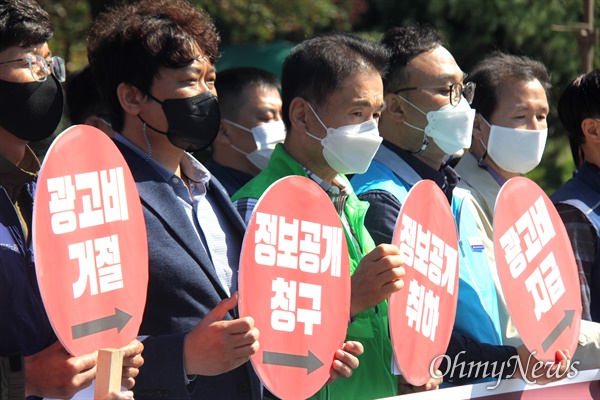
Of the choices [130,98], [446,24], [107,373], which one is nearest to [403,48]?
[130,98]

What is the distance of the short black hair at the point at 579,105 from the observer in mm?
4121

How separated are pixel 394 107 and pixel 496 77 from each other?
1.95ft

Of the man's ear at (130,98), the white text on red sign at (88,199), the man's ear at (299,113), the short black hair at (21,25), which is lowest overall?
the man's ear at (299,113)

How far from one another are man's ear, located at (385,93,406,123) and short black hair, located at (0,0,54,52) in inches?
59.3

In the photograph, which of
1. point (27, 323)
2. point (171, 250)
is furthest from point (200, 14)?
point (27, 323)

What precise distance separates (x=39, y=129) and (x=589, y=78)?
2.56 meters

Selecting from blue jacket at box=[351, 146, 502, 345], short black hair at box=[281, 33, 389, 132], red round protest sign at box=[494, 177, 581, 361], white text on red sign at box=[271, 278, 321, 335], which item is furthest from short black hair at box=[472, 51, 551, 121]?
white text on red sign at box=[271, 278, 321, 335]

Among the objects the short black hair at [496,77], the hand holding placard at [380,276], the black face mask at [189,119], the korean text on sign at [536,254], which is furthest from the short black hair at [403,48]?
the hand holding placard at [380,276]

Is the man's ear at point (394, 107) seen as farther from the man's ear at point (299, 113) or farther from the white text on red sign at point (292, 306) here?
the white text on red sign at point (292, 306)

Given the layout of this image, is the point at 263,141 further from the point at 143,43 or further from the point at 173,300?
the point at 173,300

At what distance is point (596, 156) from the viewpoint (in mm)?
4039

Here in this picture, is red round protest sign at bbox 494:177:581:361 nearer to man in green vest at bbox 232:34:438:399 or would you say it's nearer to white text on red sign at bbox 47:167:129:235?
man in green vest at bbox 232:34:438:399

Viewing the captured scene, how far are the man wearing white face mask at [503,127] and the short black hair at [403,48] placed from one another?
36 centimetres

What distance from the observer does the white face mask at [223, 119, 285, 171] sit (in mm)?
4980
